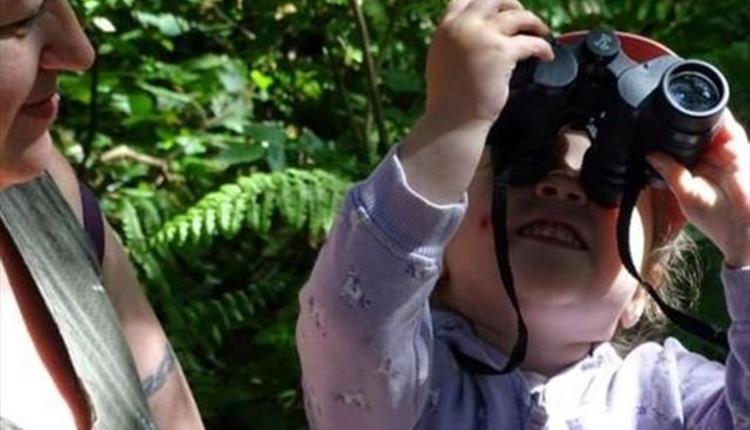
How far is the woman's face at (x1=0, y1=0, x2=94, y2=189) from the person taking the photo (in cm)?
173

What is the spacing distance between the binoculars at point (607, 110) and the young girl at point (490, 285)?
0.08 feet

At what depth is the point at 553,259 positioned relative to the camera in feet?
6.23

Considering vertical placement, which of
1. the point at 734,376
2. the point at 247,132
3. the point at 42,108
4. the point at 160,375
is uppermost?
the point at 42,108

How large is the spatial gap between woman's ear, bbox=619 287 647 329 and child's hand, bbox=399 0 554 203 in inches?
11.7

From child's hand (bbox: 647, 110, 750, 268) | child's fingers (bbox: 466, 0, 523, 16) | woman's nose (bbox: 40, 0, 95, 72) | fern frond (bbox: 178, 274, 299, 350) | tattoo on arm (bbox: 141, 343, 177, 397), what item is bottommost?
fern frond (bbox: 178, 274, 299, 350)

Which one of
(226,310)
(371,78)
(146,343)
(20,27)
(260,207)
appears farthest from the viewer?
(371,78)

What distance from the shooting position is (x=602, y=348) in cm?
199

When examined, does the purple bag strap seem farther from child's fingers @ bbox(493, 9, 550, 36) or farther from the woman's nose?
child's fingers @ bbox(493, 9, 550, 36)

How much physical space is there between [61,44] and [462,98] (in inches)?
15.2

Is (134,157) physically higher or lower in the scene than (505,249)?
lower

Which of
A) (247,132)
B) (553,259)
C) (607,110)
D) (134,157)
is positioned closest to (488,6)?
(607,110)

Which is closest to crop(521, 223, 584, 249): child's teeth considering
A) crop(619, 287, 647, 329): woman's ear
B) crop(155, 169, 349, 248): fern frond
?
crop(619, 287, 647, 329): woman's ear

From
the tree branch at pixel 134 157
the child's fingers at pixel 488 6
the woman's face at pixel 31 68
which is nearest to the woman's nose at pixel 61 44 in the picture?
the woman's face at pixel 31 68

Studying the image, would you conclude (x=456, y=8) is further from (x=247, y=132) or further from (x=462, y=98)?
(x=247, y=132)
